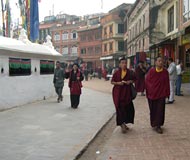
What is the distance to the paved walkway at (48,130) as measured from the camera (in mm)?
5613

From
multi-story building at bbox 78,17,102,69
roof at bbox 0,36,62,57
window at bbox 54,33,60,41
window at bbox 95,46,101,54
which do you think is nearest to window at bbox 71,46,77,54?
multi-story building at bbox 78,17,102,69

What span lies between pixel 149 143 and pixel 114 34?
49899 mm

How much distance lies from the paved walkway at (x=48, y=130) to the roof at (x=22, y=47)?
2.05 m

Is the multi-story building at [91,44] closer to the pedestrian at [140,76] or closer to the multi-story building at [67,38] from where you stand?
the multi-story building at [67,38]

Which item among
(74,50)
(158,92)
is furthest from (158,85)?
(74,50)

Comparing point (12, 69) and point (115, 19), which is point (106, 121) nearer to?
point (12, 69)

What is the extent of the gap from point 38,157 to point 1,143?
4.01 feet

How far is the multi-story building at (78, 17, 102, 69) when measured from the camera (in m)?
Answer: 61.6

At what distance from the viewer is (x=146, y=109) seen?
11.0 meters

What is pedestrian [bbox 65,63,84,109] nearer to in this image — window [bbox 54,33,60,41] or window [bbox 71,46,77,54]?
window [bbox 71,46,77,54]

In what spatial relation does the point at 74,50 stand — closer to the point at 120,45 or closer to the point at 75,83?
the point at 120,45

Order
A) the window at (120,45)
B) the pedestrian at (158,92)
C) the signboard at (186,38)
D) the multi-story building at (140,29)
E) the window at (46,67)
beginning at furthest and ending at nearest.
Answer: the window at (120,45), the multi-story building at (140,29), the signboard at (186,38), the window at (46,67), the pedestrian at (158,92)

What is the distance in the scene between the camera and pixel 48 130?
7.46m

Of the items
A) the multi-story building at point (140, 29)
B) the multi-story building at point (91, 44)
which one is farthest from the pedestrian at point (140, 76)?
the multi-story building at point (91, 44)
